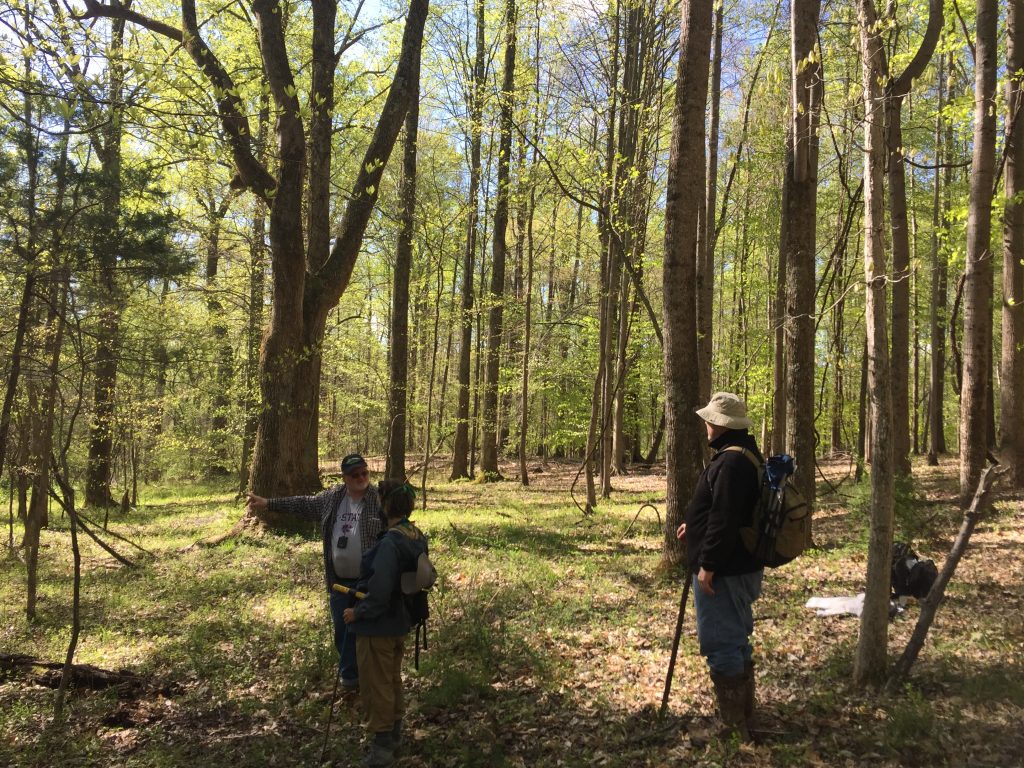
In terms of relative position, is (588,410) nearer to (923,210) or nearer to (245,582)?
(923,210)

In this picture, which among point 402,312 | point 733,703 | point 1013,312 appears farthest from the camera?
point 402,312

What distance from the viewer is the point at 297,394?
1033 cm

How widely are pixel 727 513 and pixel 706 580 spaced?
1.38 ft

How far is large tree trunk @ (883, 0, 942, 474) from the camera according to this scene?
6495mm

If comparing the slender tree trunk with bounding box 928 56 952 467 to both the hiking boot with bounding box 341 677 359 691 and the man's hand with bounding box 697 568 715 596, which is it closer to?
the man's hand with bounding box 697 568 715 596

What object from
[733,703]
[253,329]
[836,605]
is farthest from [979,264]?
[253,329]

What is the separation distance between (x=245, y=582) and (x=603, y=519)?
21.5ft

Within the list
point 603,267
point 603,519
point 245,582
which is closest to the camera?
point 245,582

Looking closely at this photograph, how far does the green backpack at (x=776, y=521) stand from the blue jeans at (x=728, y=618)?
0.20 metres

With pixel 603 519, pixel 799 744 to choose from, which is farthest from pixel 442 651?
pixel 603 519

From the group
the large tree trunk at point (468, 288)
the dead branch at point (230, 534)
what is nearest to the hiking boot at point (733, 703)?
the dead branch at point (230, 534)

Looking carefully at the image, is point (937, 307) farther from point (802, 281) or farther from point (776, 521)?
point (776, 521)

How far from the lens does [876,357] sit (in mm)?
3885

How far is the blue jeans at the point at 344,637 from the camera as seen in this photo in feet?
15.4
